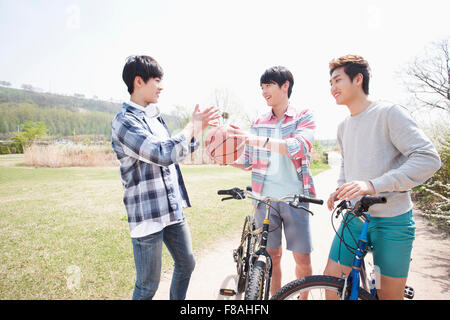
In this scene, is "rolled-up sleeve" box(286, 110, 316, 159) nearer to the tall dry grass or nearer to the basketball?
the basketball

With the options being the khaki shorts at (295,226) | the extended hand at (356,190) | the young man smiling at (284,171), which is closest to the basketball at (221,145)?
the young man smiling at (284,171)

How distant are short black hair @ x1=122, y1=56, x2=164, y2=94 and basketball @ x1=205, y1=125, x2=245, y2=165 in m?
0.63

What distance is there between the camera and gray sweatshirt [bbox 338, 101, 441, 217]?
4.96 feet

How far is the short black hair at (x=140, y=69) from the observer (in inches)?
72.1

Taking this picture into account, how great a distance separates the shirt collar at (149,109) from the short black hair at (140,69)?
0.16m

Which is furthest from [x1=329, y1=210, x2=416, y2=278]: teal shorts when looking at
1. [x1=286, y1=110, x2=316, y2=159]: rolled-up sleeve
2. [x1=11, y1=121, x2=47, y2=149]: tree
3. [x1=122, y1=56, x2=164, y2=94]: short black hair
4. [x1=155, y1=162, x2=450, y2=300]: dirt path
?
[x1=11, y1=121, x2=47, y2=149]: tree

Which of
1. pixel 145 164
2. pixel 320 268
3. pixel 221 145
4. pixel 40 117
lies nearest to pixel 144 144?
pixel 145 164

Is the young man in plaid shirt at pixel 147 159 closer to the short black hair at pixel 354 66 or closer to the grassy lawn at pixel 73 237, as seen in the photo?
the short black hair at pixel 354 66

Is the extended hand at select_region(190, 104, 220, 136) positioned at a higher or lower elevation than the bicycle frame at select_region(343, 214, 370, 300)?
higher

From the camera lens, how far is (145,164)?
6.02 ft

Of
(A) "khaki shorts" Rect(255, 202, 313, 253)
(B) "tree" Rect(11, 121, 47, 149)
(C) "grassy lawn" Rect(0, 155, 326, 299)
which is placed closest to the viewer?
(A) "khaki shorts" Rect(255, 202, 313, 253)

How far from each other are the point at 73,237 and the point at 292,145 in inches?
206

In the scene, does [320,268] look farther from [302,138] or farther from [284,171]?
[302,138]
